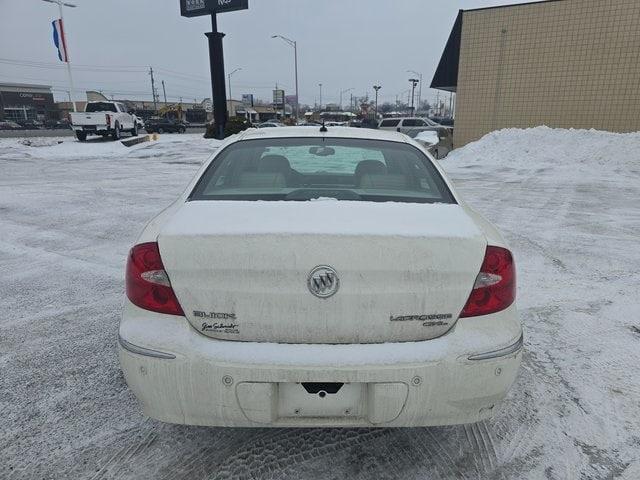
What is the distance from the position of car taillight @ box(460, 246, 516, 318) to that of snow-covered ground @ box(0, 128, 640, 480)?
84 cm

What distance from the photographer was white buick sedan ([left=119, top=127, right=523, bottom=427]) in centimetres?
178

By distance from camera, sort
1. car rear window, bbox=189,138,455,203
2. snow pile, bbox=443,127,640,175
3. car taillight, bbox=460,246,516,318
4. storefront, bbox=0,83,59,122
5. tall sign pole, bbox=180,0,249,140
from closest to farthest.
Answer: car taillight, bbox=460,246,516,318, car rear window, bbox=189,138,455,203, snow pile, bbox=443,127,640,175, tall sign pole, bbox=180,0,249,140, storefront, bbox=0,83,59,122

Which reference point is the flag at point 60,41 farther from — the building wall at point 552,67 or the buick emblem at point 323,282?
the buick emblem at point 323,282

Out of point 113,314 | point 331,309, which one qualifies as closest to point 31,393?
point 113,314

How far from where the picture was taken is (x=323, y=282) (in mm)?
1786

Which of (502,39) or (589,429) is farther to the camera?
(502,39)

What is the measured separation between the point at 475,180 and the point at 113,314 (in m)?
11.2

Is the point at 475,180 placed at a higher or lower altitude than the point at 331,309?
lower

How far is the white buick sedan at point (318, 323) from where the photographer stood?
178cm

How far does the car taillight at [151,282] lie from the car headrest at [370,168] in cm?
153

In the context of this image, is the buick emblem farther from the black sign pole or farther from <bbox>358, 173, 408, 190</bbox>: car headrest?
the black sign pole

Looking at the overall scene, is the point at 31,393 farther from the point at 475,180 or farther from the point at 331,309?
the point at 475,180

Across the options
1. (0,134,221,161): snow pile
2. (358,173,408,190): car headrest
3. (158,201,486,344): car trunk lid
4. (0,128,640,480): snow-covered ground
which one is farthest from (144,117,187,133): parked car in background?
(158,201,486,344): car trunk lid

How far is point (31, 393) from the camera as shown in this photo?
8.96 feet
